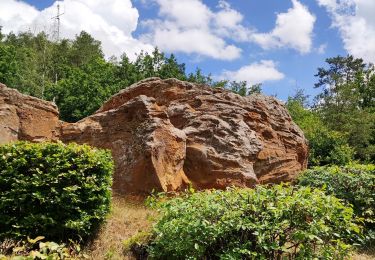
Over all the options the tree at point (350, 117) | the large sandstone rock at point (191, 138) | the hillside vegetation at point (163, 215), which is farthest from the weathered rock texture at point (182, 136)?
the tree at point (350, 117)

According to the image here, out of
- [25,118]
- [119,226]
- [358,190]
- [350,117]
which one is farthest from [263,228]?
[350,117]

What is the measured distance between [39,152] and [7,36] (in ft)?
135

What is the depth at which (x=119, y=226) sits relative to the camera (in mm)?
6812

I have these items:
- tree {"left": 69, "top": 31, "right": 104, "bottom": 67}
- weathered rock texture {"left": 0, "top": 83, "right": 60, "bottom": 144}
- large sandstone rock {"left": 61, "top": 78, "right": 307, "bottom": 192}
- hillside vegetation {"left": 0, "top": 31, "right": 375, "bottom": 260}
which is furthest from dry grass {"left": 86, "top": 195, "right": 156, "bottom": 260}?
tree {"left": 69, "top": 31, "right": 104, "bottom": 67}

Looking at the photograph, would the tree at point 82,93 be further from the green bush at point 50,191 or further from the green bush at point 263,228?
the green bush at point 263,228

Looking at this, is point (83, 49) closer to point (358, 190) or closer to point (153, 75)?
point (153, 75)

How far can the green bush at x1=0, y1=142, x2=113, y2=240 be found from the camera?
579 centimetres

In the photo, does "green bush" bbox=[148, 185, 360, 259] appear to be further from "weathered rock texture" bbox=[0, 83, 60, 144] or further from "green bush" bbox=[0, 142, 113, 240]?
"weathered rock texture" bbox=[0, 83, 60, 144]

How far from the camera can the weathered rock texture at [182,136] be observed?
856 centimetres

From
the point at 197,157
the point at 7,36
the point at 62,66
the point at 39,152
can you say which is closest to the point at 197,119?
the point at 197,157

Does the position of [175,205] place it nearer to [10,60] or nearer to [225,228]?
[225,228]

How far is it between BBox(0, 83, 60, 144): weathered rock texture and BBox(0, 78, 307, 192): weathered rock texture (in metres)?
0.02

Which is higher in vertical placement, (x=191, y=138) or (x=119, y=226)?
(x=191, y=138)

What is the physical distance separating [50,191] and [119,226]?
1.42 metres
